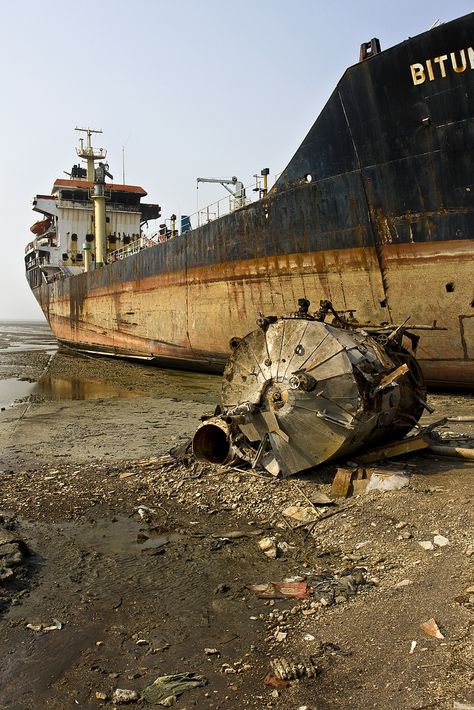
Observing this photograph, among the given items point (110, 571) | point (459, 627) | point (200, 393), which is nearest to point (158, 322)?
point (200, 393)

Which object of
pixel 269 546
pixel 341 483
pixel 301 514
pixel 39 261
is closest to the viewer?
pixel 269 546

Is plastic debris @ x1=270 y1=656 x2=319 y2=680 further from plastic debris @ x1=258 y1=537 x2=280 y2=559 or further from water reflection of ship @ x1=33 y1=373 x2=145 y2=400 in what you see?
water reflection of ship @ x1=33 y1=373 x2=145 y2=400

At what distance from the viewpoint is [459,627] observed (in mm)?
2988

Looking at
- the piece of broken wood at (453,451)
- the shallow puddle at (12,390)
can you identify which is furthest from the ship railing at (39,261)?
the piece of broken wood at (453,451)

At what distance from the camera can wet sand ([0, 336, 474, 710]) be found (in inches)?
110

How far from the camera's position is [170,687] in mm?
2842

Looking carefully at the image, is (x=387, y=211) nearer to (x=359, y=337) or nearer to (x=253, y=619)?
(x=359, y=337)

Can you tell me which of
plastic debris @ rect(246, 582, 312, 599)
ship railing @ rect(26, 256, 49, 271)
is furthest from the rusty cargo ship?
ship railing @ rect(26, 256, 49, 271)

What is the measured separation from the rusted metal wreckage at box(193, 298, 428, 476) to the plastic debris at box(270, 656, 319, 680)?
266 cm

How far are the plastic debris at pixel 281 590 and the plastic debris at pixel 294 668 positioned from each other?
0.76m

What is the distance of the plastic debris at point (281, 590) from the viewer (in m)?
3.74

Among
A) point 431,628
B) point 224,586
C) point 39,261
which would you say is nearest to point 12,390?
point 224,586

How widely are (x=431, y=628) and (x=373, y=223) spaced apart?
30.0ft

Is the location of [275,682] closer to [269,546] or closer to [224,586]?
[224,586]
